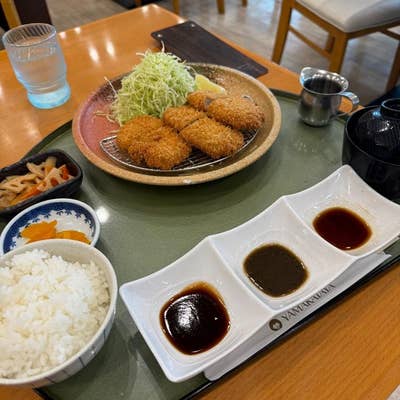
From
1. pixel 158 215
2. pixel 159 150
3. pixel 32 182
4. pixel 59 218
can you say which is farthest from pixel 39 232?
pixel 159 150

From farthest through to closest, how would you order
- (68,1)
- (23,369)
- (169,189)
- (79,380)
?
(68,1), (169,189), (79,380), (23,369)

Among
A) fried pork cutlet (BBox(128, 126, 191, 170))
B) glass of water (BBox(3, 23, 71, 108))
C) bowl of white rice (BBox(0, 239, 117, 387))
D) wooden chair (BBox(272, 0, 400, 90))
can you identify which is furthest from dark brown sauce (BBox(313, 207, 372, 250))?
wooden chair (BBox(272, 0, 400, 90))

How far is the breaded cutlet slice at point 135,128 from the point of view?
139 cm

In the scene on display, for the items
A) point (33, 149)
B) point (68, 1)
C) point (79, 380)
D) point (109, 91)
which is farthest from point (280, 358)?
point (68, 1)

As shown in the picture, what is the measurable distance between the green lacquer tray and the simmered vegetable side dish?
10 cm

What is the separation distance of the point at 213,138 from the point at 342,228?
0.53 meters

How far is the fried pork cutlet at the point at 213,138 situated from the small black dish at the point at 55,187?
415 millimetres

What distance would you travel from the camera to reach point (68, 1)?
4.99m

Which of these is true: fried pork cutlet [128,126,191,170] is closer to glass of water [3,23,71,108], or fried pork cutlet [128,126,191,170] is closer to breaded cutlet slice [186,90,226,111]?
breaded cutlet slice [186,90,226,111]

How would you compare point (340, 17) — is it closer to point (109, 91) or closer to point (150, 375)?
point (109, 91)

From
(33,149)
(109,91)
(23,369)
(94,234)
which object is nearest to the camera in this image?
(23,369)

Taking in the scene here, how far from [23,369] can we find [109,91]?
48.1 inches

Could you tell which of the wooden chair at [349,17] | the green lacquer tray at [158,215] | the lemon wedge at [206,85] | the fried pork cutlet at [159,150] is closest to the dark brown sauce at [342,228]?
the green lacquer tray at [158,215]

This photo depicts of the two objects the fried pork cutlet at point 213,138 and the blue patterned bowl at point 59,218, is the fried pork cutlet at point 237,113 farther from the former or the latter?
the blue patterned bowl at point 59,218
